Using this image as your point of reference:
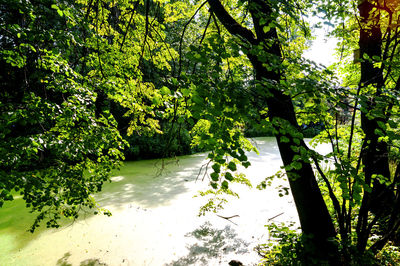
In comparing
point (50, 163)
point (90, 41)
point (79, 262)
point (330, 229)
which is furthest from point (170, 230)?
point (90, 41)

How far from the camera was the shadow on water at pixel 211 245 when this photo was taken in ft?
7.75

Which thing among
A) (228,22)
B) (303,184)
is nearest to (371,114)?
(303,184)

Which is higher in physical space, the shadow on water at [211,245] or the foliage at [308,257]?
the foliage at [308,257]

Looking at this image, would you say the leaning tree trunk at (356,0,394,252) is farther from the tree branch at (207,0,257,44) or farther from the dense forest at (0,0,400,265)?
the tree branch at (207,0,257,44)

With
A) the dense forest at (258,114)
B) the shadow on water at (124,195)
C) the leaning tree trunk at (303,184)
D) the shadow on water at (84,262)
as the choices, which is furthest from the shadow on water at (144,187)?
the leaning tree trunk at (303,184)

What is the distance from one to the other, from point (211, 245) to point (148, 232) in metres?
0.82

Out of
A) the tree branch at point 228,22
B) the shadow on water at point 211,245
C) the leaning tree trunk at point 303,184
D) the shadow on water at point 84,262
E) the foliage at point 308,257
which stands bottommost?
the shadow on water at point 211,245

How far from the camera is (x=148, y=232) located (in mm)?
2855

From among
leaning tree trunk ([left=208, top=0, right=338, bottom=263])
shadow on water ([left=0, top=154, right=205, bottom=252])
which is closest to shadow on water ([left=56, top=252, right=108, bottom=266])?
shadow on water ([left=0, top=154, right=205, bottom=252])

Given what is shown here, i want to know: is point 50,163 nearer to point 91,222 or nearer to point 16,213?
point 91,222

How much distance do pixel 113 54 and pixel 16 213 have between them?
9.04 ft

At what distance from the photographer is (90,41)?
2.14 m

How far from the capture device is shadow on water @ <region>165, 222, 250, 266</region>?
2363mm

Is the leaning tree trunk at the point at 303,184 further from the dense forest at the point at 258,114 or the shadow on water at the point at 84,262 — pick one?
the shadow on water at the point at 84,262
